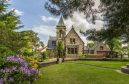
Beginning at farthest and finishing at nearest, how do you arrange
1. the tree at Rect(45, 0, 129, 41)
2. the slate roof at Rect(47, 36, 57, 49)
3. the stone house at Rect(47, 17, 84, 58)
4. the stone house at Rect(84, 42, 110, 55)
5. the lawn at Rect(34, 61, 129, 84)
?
the stone house at Rect(84, 42, 110, 55) < the slate roof at Rect(47, 36, 57, 49) < the stone house at Rect(47, 17, 84, 58) < the lawn at Rect(34, 61, 129, 84) < the tree at Rect(45, 0, 129, 41)

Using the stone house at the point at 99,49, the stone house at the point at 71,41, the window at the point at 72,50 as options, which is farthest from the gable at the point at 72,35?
the stone house at the point at 99,49

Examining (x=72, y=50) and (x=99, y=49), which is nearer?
(x=72, y=50)

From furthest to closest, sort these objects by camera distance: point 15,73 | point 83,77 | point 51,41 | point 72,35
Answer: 1. point 51,41
2. point 72,35
3. point 83,77
4. point 15,73

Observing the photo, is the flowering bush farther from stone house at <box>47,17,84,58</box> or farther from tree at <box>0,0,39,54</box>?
stone house at <box>47,17,84,58</box>

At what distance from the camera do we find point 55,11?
11320 mm

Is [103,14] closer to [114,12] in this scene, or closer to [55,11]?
[114,12]

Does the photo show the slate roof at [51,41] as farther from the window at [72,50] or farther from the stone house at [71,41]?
the window at [72,50]

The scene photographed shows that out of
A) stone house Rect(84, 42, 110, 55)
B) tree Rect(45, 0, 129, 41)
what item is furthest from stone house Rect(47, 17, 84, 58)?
tree Rect(45, 0, 129, 41)

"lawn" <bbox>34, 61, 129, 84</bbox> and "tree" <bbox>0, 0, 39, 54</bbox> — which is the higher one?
"tree" <bbox>0, 0, 39, 54</bbox>

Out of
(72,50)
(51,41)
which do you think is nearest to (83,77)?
(72,50)

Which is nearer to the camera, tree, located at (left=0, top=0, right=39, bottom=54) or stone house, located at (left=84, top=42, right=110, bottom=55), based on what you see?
tree, located at (left=0, top=0, right=39, bottom=54)

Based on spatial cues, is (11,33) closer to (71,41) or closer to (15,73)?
(15,73)

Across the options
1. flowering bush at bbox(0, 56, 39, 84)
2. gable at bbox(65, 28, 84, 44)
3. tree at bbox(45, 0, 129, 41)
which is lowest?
flowering bush at bbox(0, 56, 39, 84)

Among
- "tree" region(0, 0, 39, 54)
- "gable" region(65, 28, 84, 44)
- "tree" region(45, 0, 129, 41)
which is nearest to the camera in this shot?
"tree" region(45, 0, 129, 41)
